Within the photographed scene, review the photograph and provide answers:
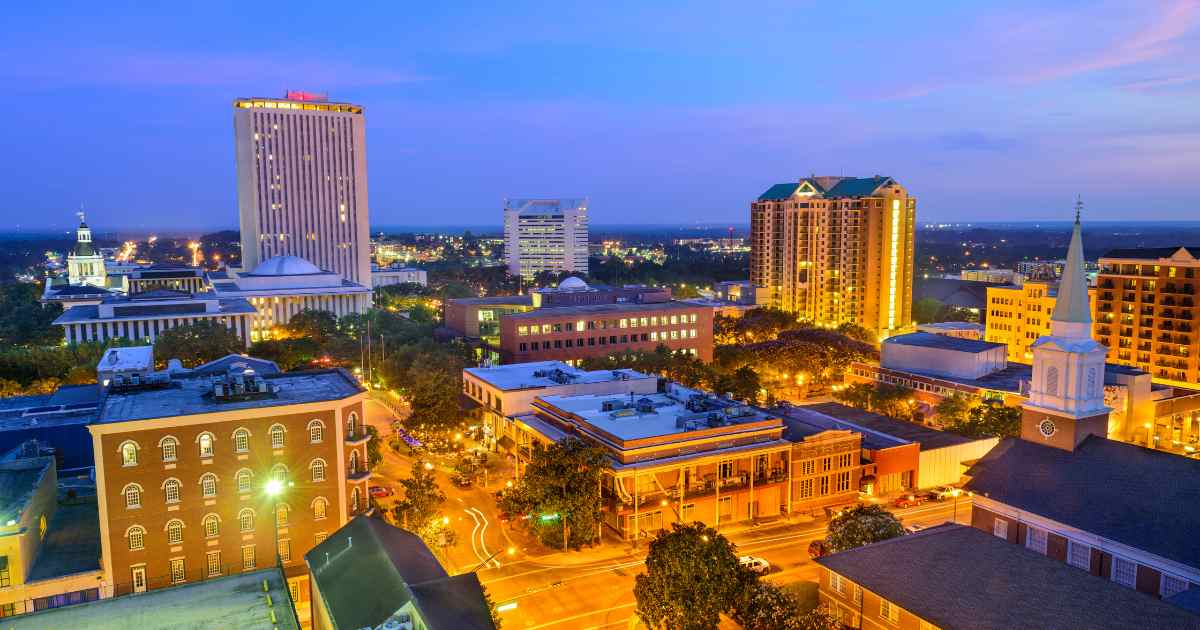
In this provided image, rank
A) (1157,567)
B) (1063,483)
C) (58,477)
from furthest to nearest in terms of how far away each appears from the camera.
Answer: (58,477), (1063,483), (1157,567)

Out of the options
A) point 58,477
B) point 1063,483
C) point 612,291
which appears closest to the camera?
point 1063,483

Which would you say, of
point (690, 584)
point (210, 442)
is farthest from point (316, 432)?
point (690, 584)

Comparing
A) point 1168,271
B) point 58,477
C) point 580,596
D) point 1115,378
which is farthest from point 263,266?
point 1168,271

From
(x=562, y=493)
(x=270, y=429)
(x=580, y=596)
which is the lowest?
(x=580, y=596)

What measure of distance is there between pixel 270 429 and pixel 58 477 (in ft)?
71.8

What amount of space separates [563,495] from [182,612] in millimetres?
22716

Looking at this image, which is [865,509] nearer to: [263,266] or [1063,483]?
[1063,483]

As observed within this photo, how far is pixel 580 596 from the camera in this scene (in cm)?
4325

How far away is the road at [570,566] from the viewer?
4134 centimetres

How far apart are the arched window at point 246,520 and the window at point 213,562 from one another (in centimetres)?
171

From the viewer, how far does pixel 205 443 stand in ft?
134

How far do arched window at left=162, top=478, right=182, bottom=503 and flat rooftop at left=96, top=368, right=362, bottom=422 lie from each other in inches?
141

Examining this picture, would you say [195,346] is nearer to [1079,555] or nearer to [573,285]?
[573,285]

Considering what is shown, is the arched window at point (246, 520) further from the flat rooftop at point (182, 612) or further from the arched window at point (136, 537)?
the flat rooftop at point (182, 612)
